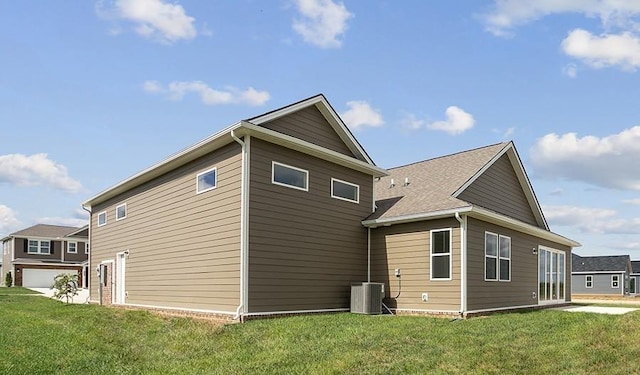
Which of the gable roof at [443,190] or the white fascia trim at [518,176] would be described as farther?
the white fascia trim at [518,176]

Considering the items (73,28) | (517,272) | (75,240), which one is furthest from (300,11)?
(75,240)

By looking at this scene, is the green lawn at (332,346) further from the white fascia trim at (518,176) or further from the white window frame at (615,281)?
the white window frame at (615,281)

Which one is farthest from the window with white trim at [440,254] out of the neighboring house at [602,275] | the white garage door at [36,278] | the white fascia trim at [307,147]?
the white garage door at [36,278]

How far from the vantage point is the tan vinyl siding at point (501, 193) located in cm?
1666

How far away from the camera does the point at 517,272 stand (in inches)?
671

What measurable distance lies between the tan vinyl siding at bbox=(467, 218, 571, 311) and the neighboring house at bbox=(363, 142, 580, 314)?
27 mm

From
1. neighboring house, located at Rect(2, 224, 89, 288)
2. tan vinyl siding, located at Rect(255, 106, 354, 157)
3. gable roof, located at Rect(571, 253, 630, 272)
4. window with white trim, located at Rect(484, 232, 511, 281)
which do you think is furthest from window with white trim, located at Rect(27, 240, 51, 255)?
gable roof, located at Rect(571, 253, 630, 272)

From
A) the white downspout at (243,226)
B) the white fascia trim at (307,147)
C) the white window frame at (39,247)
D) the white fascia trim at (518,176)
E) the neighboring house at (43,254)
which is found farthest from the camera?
the white window frame at (39,247)

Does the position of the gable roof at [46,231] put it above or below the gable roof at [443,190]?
below

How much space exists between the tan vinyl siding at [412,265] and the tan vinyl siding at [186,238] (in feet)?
16.1

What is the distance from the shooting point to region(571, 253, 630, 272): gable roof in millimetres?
46062

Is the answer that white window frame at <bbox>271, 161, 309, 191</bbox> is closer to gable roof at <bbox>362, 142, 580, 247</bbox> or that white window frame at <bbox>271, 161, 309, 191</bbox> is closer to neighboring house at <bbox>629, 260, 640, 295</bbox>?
gable roof at <bbox>362, 142, 580, 247</bbox>

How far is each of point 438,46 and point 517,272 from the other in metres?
7.94

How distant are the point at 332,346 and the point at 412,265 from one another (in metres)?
5.81
